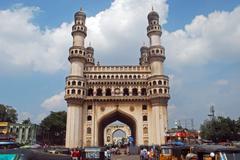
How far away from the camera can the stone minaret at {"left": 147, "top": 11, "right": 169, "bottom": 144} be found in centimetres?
4844

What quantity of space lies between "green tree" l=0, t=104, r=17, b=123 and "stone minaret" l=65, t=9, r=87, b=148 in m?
30.7

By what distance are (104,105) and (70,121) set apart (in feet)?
22.6

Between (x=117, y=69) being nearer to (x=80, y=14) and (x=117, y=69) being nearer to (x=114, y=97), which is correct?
(x=114, y=97)

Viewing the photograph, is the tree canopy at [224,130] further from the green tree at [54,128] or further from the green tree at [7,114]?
the green tree at [7,114]

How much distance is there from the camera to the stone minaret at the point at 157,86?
48438 millimetres

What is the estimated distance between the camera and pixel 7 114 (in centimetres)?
7438

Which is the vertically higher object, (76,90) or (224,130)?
(76,90)

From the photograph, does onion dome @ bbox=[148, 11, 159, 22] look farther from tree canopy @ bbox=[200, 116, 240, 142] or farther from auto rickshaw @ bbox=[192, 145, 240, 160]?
auto rickshaw @ bbox=[192, 145, 240, 160]

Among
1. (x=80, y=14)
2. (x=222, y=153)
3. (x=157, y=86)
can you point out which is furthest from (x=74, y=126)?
(x=222, y=153)

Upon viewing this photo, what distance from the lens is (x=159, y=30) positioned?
181 ft

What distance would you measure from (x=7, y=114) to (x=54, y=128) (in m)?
12.8

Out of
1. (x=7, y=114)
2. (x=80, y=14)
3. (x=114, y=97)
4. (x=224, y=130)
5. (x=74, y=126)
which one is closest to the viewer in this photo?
(x=74, y=126)

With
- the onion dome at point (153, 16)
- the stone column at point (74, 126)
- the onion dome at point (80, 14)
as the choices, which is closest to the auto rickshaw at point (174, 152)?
the stone column at point (74, 126)

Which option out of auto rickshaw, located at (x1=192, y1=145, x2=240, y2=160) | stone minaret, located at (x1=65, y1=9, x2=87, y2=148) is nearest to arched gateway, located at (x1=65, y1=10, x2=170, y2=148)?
stone minaret, located at (x1=65, y1=9, x2=87, y2=148)
